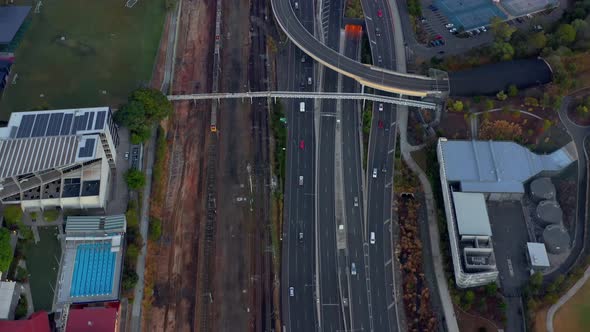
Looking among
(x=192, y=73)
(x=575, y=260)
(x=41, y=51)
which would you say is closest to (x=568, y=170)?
(x=575, y=260)

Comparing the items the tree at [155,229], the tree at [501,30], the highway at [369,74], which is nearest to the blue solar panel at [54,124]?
the tree at [155,229]

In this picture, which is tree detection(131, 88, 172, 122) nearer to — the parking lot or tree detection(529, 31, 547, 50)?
the parking lot

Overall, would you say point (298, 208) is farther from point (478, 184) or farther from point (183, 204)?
point (478, 184)

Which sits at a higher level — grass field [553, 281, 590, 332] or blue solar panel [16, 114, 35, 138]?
blue solar panel [16, 114, 35, 138]

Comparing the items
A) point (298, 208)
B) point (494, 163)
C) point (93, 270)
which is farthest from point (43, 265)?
point (494, 163)

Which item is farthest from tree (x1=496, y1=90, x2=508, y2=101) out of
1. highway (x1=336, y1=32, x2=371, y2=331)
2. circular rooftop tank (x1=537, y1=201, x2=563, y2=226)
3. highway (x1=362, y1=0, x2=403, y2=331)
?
highway (x1=336, y1=32, x2=371, y2=331)
